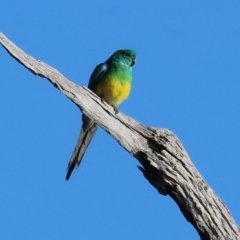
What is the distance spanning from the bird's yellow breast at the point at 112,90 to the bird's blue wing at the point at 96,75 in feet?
0.32

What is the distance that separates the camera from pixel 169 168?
5680mm

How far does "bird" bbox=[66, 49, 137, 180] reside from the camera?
7773 millimetres

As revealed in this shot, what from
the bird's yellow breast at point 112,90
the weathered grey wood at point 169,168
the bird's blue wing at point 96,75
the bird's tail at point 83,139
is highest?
the bird's blue wing at point 96,75

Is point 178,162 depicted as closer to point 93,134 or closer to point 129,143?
point 129,143

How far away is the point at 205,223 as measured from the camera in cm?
563

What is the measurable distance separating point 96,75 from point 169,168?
2820mm

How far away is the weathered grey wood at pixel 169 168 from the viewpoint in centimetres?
564

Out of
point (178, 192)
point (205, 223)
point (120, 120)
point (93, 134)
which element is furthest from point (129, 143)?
point (93, 134)

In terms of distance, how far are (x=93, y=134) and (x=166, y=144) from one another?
2.21 metres

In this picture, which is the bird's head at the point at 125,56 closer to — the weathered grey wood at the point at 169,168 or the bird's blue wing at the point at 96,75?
the bird's blue wing at the point at 96,75

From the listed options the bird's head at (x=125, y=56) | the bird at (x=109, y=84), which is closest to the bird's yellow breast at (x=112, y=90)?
the bird at (x=109, y=84)

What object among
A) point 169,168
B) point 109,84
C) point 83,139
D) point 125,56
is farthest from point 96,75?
point 169,168

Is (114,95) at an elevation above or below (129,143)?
above

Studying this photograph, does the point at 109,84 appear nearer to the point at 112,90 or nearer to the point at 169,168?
the point at 112,90
